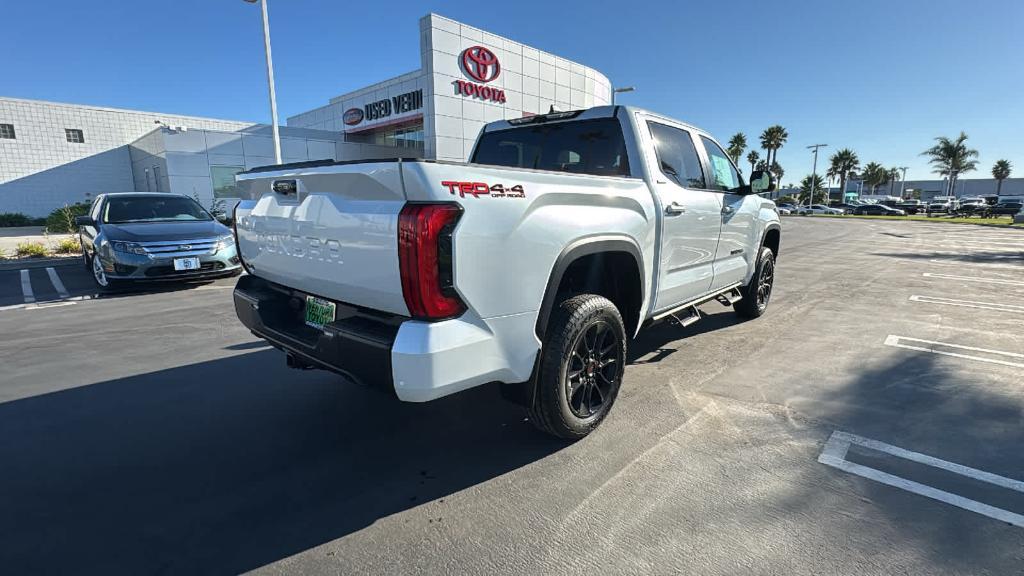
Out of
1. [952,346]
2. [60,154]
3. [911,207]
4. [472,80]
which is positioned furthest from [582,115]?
[911,207]

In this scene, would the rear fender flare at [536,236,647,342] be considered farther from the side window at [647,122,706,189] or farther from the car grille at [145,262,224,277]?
the car grille at [145,262,224,277]

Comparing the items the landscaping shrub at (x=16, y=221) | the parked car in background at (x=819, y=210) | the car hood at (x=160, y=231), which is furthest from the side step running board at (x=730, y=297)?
the parked car in background at (x=819, y=210)

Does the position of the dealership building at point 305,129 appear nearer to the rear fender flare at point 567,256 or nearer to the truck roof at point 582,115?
the truck roof at point 582,115

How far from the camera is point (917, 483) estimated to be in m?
2.52

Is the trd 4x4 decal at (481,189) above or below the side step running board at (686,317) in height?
above

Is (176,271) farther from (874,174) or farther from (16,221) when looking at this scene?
(874,174)

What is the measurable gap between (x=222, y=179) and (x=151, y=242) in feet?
58.6

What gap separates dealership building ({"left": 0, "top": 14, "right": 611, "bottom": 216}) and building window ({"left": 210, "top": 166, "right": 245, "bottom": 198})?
52mm

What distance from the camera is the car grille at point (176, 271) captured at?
23.5 ft

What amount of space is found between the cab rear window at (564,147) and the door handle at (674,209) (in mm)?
382

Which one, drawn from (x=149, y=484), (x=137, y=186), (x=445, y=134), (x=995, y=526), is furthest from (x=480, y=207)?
(x=137, y=186)

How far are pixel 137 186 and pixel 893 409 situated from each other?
34.8m

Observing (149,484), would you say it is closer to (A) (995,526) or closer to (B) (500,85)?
(A) (995,526)

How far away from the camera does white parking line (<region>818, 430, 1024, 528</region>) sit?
7.54 feet
